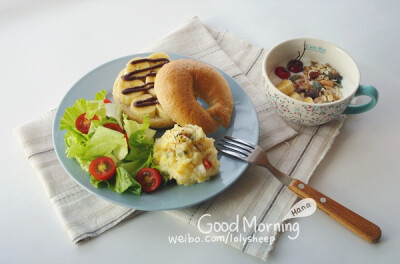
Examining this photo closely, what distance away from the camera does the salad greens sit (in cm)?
204

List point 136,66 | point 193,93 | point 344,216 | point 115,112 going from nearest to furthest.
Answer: point 344,216 < point 115,112 < point 193,93 < point 136,66

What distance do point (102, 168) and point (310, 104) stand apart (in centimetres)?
117

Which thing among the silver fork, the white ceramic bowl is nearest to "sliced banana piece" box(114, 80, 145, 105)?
the silver fork

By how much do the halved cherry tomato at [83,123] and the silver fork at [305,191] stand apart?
0.73m

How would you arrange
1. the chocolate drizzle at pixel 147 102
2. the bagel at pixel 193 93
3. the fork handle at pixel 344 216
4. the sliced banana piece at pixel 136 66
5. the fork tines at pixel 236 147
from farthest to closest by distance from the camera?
the sliced banana piece at pixel 136 66 → the chocolate drizzle at pixel 147 102 → the bagel at pixel 193 93 → the fork tines at pixel 236 147 → the fork handle at pixel 344 216

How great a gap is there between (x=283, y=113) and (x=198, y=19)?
118 centimetres

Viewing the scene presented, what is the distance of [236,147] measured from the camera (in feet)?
7.27

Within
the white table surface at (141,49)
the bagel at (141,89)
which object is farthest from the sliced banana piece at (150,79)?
the white table surface at (141,49)

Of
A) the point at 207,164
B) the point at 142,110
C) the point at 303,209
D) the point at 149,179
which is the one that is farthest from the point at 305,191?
the point at 142,110

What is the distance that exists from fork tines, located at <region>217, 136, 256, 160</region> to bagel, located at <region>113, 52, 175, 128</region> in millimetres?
349

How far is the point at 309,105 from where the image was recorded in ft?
7.41

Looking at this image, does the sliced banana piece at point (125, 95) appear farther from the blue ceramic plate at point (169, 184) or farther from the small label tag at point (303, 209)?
the small label tag at point (303, 209)

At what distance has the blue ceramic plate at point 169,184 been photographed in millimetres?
1983

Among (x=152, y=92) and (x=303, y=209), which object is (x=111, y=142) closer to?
(x=152, y=92)
